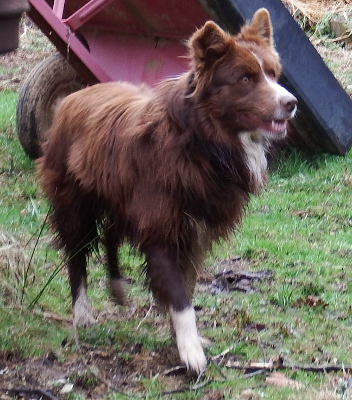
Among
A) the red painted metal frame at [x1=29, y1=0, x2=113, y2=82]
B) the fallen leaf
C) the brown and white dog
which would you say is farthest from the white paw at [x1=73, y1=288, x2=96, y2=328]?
the red painted metal frame at [x1=29, y1=0, x2=113, y2=82]

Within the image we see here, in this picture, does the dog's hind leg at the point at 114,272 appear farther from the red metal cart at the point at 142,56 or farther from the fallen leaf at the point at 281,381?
the red metal cart at the point at 142,56

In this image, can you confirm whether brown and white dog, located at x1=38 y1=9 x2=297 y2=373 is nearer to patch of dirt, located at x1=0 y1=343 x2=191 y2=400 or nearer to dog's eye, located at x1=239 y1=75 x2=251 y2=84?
dog's eye, located at x1=239 y1=75 x2=251 y2=84

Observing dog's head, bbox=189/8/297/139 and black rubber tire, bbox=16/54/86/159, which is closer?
dog's head, bbox=189/8/297/139

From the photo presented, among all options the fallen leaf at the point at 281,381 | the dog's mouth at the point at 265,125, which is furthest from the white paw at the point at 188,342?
the dog's mouth at the point at 265,125

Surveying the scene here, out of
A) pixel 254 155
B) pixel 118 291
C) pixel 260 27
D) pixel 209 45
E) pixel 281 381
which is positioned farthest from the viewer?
pixel 118 291

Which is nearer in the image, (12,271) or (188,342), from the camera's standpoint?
(188,342)

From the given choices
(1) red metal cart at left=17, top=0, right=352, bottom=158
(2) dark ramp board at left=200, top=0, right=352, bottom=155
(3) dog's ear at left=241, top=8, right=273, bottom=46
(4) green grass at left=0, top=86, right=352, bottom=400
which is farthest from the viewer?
(1) red metal cart at left=17, top=0, right=352, bottom=158

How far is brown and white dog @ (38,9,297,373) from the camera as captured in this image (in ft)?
13.4

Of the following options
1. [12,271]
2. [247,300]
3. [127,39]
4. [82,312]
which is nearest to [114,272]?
[82,312]

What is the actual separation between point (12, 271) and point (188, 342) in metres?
1.56

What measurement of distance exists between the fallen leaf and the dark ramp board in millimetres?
4118

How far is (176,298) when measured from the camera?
162 inches

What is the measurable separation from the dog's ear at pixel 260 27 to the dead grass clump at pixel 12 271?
2.17m

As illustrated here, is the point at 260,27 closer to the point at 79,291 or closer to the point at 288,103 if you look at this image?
the point at 288,103
